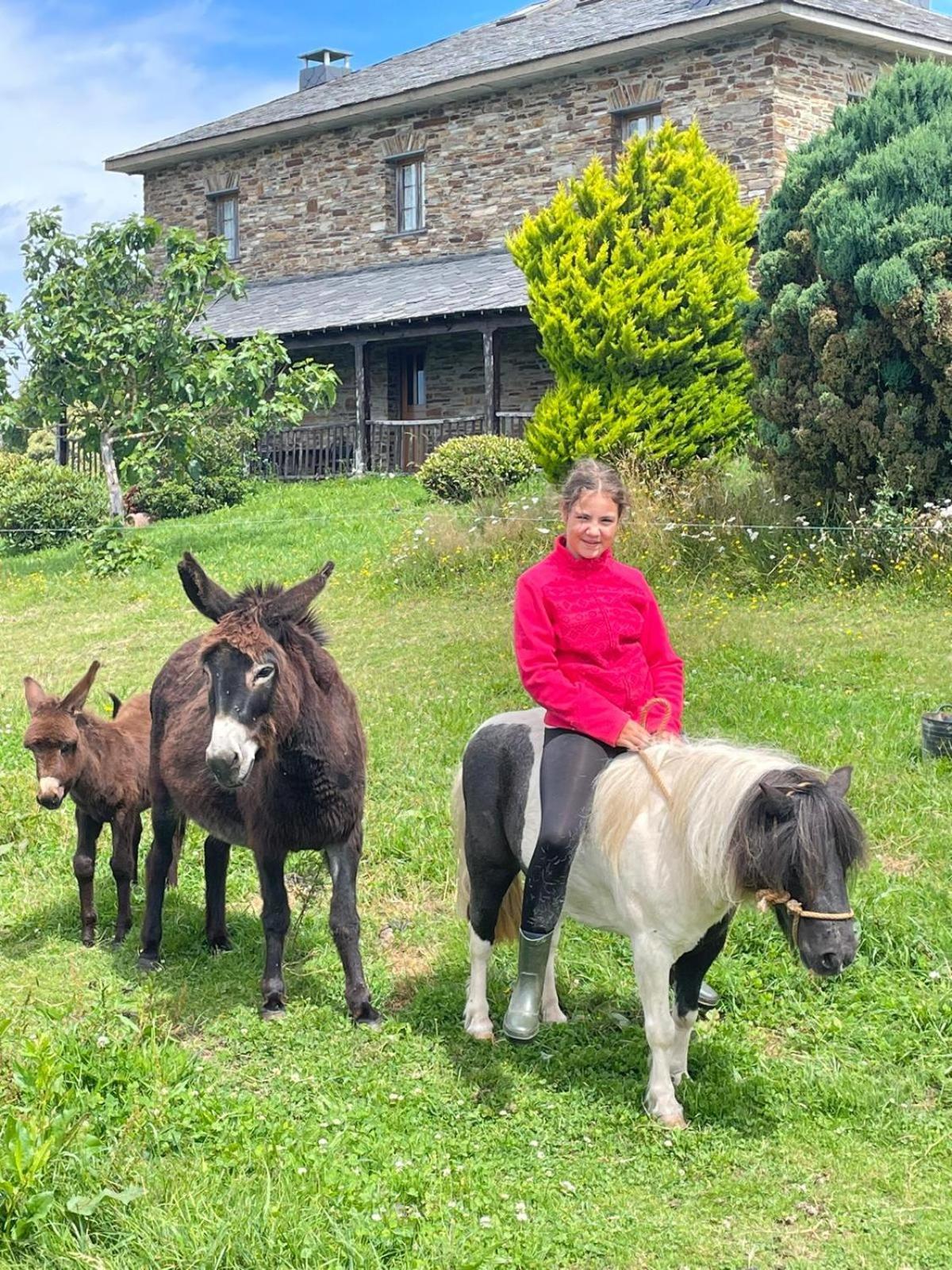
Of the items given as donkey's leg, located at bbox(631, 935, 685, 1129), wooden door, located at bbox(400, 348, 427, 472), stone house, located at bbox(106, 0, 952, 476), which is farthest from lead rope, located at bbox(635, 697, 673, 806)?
wooden door, located at bbox(400, 348, 427, 472)

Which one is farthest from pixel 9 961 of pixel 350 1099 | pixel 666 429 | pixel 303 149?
pixel 303 149

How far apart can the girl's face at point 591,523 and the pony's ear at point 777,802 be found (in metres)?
1.22

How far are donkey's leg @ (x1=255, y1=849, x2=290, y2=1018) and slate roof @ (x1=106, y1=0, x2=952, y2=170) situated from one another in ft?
68.3

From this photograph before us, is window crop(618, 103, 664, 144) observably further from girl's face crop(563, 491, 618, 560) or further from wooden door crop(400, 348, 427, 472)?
girl's face crop(563, 491, 618, 560)

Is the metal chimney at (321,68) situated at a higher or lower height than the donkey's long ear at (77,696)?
higher

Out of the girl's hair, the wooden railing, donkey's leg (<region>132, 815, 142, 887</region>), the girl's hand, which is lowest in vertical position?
donkey's leg (<region>132, 815, 142, 887</region>)

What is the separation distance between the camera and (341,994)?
5.95 meters

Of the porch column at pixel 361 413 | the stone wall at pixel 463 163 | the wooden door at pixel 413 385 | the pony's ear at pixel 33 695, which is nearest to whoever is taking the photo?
the pony's ear at pixel 33 695

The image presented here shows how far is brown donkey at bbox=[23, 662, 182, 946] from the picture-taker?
6.59m

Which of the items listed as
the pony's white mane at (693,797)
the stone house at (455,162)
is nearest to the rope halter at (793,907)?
the pony's white mane at (693,797)

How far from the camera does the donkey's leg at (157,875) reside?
21.0 feet

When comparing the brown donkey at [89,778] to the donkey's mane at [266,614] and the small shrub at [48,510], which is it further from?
the small shrub at [48,510]

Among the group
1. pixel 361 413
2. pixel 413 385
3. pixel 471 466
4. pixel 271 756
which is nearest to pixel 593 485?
pixel 271 756

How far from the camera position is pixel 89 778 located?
6.77 meters
